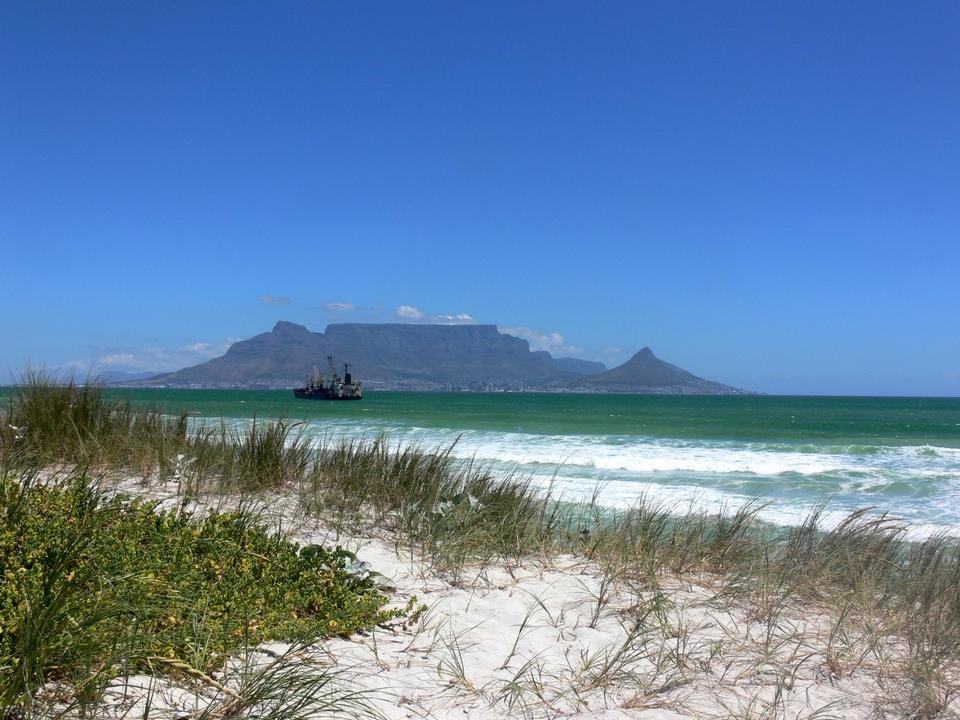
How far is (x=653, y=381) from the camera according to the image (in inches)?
7205

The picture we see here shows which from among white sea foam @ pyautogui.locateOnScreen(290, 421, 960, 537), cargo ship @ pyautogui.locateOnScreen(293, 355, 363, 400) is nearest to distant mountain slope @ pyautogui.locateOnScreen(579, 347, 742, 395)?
cargo ship @ pyautogui.locateOnScreen(293, 355, 363, 400)

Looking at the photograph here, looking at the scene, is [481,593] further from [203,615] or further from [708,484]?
[708,484]

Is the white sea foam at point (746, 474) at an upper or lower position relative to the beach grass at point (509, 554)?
lower

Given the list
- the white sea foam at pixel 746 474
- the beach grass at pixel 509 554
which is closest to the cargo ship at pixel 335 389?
the white sea foam at pixel 746 474

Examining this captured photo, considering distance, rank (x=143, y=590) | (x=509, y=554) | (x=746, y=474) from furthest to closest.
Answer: (x=746, y=474), (x=509, y=554), (x=143, y=590)

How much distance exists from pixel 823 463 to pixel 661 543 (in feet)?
39.5

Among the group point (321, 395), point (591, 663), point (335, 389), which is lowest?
point (321, 395)

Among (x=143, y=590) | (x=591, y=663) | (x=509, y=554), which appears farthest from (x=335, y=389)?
(x=591, y=663)

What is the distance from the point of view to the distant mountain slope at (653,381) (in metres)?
177

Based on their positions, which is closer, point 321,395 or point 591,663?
point 591,663

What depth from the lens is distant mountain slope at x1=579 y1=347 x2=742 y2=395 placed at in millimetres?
177250

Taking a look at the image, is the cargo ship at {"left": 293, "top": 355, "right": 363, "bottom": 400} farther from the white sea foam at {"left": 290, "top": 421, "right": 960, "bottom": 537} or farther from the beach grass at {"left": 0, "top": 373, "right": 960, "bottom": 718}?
the beach grass at {"left": 0, "top": 373, "right": 960, "bottom": 718}

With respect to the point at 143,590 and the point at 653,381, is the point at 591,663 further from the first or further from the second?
the point at 653,381

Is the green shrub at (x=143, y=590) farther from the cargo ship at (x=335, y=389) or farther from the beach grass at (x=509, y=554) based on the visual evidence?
the cargo ship at (x=335, y=389)
